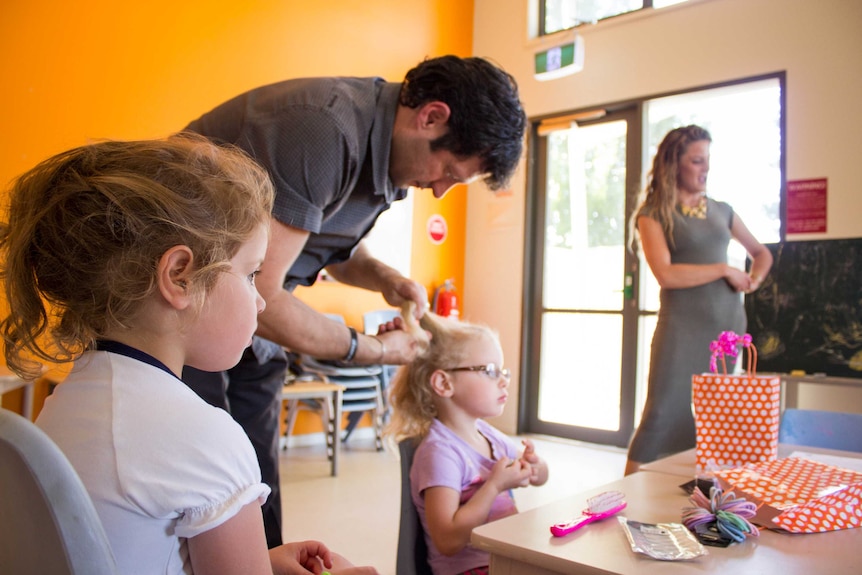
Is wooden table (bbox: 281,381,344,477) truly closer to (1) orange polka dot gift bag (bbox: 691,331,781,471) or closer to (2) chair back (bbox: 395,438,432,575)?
(2) chair back (bbox: 395,438,432,575)

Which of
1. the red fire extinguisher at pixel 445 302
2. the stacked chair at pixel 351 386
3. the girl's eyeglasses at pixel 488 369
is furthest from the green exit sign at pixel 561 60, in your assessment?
the girl's eyeglasses at pixel 488 369

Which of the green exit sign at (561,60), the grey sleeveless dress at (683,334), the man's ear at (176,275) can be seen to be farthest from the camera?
the green exit sign at (561,60)

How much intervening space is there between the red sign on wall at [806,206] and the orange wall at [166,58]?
2689 mm

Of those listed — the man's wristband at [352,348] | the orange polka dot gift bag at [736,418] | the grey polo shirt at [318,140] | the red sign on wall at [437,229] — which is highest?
the red sign on wall at [437,229]

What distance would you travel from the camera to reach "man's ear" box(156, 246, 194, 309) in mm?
760

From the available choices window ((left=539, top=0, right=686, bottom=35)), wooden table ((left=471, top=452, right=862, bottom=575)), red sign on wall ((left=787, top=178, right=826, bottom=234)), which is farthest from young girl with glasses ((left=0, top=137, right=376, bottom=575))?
window ((left=539, top=0, right=686, bottom=35))

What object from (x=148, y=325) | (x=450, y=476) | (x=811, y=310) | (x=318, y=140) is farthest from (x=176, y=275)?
(x=811, y=310)

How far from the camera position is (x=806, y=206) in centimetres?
431

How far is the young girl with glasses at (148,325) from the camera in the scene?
66 centimetres

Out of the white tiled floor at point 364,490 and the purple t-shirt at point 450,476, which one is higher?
the purple t-shirt at point 450,476

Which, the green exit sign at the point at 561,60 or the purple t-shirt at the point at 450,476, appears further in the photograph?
the green exit sign at the point at 561,60

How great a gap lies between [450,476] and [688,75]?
424 centimetres

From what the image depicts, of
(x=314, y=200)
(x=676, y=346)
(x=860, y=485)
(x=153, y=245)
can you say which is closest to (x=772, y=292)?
(x=676, y=346)

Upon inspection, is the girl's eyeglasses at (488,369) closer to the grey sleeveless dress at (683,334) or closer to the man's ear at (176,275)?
the grey sleeveless dress at (683,334)
